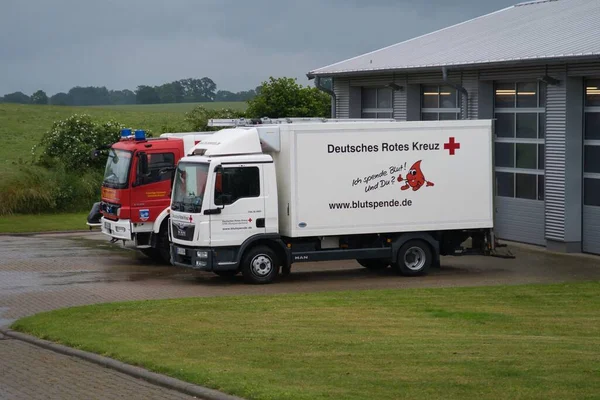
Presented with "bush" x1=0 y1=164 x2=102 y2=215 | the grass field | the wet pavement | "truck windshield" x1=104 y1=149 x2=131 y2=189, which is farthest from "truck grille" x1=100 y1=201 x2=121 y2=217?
the grass field

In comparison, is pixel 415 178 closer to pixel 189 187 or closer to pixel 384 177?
pixel 384 177

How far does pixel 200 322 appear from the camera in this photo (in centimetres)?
1514

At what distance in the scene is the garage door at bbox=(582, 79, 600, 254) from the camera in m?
24.2

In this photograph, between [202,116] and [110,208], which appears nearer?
[110,208]

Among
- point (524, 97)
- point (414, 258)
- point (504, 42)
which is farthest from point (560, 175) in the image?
point (414, 258)

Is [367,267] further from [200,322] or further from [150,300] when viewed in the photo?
[200,322]

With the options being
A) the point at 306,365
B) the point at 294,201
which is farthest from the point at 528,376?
the point at 294,201

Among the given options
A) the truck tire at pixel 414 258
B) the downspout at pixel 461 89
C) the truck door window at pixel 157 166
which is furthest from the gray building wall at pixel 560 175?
the truck door window at pixel 157 166

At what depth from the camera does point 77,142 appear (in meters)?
40.8

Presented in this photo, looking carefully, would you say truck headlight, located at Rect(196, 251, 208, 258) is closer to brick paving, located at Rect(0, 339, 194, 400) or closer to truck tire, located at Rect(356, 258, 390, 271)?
truck tire, located at Rect(356, 258, 390, 271)

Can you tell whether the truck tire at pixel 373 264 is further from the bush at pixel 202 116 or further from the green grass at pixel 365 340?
the bush at pixel 202 116

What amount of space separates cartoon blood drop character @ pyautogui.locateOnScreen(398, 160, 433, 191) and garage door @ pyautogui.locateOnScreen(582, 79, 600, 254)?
203 inches

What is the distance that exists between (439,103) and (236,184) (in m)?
11.5

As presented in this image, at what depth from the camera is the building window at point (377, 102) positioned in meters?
31.9
